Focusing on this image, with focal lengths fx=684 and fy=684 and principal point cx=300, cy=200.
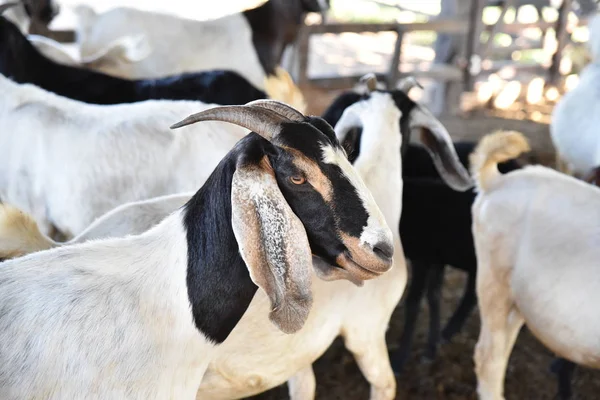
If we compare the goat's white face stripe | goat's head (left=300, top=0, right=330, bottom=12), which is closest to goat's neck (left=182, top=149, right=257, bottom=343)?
the goat's white face stripe

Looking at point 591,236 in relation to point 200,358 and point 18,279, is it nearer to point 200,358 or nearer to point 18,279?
point 200,358

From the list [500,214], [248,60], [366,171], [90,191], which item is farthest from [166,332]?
[248,60]

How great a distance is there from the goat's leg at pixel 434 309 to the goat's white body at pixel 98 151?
1.56 m

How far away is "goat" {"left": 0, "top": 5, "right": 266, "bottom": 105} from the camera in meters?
3.69

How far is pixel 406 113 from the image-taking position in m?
3.08

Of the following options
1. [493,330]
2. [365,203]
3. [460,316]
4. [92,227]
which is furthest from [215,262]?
[460,316]

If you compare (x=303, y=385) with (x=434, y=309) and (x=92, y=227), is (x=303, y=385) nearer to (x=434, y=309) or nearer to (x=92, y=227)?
(x=92, y=227)

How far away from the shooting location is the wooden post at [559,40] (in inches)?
370

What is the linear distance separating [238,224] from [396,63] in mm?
6434

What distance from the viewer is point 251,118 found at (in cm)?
171

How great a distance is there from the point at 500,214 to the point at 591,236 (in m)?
0.39

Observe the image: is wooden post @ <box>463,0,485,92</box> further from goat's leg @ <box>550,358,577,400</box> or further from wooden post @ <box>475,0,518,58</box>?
goat's leg @ <box>550,358,577,400</box>

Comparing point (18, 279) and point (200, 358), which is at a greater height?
point (18, 279)

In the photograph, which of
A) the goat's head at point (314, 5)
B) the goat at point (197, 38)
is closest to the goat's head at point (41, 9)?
Result: the goat at point (197, 38)
